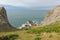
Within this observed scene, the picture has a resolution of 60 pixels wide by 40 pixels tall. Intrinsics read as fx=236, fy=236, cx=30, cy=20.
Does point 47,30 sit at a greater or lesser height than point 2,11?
lesser

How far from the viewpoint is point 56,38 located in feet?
48.8

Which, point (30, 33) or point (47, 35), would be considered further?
point (30, 33)

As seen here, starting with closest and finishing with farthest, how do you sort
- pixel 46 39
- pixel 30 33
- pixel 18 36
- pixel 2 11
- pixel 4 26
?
pixel 46 39
pixel 18 36
pixel 30 33
pixel 4 26
pixel 2 11

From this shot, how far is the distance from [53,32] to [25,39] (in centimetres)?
265

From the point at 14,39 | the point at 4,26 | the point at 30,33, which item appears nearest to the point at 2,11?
the point at 4,26

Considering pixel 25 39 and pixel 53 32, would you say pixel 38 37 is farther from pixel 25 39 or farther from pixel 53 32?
pixel 53 32

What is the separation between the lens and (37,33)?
16.8 m

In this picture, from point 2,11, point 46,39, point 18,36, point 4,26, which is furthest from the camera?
point 2,11

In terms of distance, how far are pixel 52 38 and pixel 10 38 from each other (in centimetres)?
270

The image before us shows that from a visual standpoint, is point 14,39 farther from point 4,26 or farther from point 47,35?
point 4,26

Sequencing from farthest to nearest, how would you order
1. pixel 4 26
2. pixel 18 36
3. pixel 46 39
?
pixel 4 26, pixel 18 36, pixel 46 39

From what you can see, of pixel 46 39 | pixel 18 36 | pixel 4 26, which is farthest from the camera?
pixel 4 26

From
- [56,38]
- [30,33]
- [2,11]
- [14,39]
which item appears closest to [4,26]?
[2,11]

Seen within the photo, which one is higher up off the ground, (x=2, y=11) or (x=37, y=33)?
(x=2, y=11)
